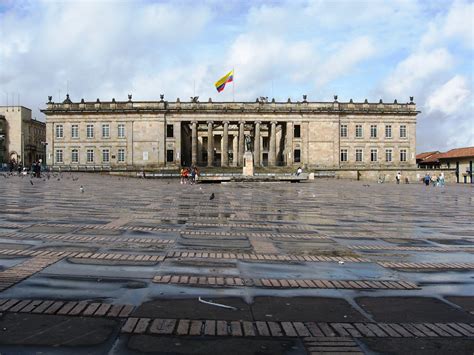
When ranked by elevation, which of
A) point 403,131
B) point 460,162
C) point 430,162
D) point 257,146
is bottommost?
point 460,162

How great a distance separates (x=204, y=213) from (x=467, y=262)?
8080 mm

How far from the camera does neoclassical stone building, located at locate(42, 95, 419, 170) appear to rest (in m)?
78.1

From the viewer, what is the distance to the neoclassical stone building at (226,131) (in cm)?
7806

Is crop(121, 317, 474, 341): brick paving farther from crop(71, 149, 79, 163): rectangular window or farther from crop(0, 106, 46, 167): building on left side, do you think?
crop(0, 106, 46, 167): building on left side

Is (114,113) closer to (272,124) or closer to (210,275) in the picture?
(272,124)

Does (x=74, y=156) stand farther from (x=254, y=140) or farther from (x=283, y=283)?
(x=283, y=283)

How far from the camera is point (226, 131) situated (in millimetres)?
78250

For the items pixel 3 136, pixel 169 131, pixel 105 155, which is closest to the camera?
pixel 169 131

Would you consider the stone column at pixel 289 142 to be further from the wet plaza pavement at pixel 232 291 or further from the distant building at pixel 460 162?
the wet plaza pavement at pixel 232 291

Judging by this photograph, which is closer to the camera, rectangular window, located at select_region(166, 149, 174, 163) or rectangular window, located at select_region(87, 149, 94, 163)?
rectangular window, located at select_region(166, 149, 174, 163)

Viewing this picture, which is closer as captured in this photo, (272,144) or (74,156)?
(272,144)

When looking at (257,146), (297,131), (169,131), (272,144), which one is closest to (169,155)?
(169,131)

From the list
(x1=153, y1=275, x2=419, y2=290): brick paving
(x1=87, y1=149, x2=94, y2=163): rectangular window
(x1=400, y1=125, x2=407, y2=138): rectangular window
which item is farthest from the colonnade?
(x1=153, y1=275, x2=419, y2=290): brick paving

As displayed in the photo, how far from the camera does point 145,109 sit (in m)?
77.8
